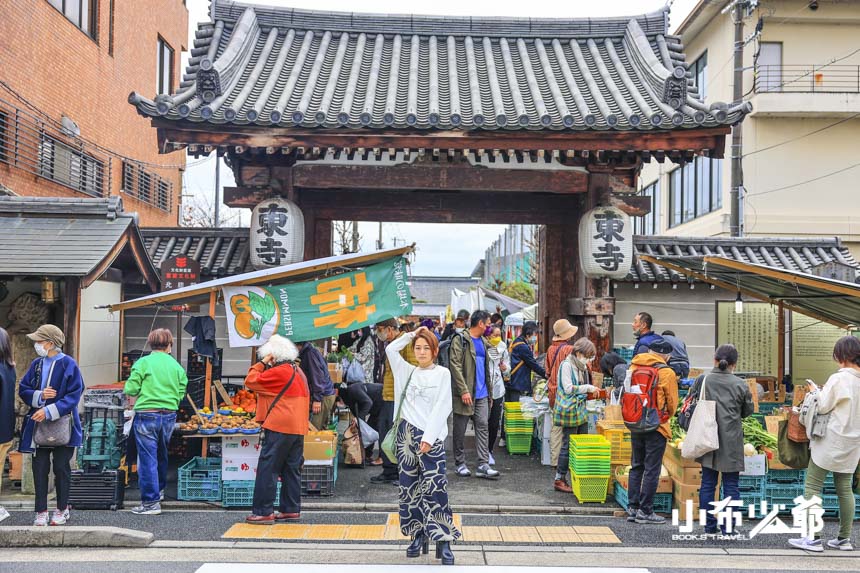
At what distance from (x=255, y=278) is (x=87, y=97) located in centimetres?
1322

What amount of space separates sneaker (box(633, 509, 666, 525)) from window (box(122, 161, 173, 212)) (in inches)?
722

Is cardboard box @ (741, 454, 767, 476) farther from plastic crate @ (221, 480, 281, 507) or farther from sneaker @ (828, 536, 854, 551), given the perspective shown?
plastic crate @ (221, 480, 281, 507)

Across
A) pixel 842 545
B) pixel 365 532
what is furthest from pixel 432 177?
pixel 842 545

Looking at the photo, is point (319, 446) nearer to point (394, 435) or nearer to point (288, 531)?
point (288, 531)

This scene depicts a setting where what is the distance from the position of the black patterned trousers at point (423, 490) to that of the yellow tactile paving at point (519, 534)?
1.05 m

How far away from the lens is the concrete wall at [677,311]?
13.8m

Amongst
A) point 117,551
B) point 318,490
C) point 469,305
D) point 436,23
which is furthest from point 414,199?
point 469,305

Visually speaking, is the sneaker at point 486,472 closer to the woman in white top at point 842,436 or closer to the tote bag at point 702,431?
the tote bag at point 702,431

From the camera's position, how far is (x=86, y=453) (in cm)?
877

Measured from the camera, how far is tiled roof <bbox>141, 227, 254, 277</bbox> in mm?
13180

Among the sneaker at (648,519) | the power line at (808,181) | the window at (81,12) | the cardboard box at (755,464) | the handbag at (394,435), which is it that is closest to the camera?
the handbag at (394,435)

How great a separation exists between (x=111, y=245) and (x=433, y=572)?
601 cm

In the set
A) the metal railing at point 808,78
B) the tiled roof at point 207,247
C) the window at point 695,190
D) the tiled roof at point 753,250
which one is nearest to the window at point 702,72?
the window at point 695,190

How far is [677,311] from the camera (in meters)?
13.9
